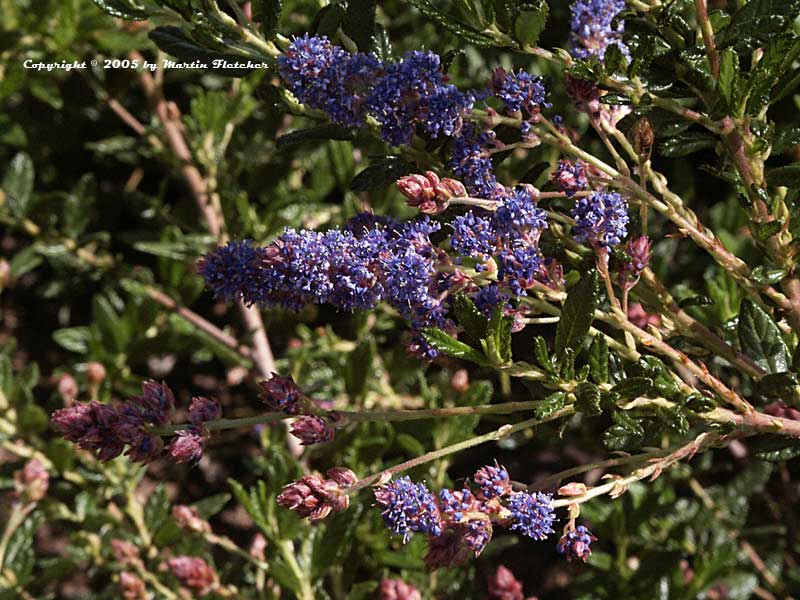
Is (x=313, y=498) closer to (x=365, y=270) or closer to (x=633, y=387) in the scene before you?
(x=365, y=270)

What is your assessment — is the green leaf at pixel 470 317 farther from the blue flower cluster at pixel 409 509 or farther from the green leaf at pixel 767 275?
the green leaf at pixel 767 275

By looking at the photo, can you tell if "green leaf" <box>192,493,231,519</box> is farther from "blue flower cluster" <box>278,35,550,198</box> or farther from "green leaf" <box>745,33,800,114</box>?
"green leaf" <box>745,33,800,114</box>

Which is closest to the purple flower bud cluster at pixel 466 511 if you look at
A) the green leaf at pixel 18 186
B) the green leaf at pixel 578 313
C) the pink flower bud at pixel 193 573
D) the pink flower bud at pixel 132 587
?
the green leaf at pixel 578 313

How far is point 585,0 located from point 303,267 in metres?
0.64

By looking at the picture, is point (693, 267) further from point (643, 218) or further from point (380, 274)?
point (380, 274)

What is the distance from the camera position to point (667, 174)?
3078mm

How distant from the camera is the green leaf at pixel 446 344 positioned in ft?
4.47

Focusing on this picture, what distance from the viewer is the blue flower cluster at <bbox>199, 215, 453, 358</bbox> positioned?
1.34 meters

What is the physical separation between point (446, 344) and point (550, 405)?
0.57ft

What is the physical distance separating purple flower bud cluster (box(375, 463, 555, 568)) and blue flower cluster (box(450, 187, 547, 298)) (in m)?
0.28

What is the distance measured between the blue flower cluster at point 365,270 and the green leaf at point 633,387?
0.27 m

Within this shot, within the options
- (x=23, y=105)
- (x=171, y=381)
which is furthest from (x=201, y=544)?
(x=23, y=105)

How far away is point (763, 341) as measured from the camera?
1.75 m

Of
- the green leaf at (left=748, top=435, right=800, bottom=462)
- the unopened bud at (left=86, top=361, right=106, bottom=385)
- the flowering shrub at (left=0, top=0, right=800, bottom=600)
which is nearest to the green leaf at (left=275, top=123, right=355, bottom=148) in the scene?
the flowering shrub at (left=0, top=0, right=800, bottom=600)
